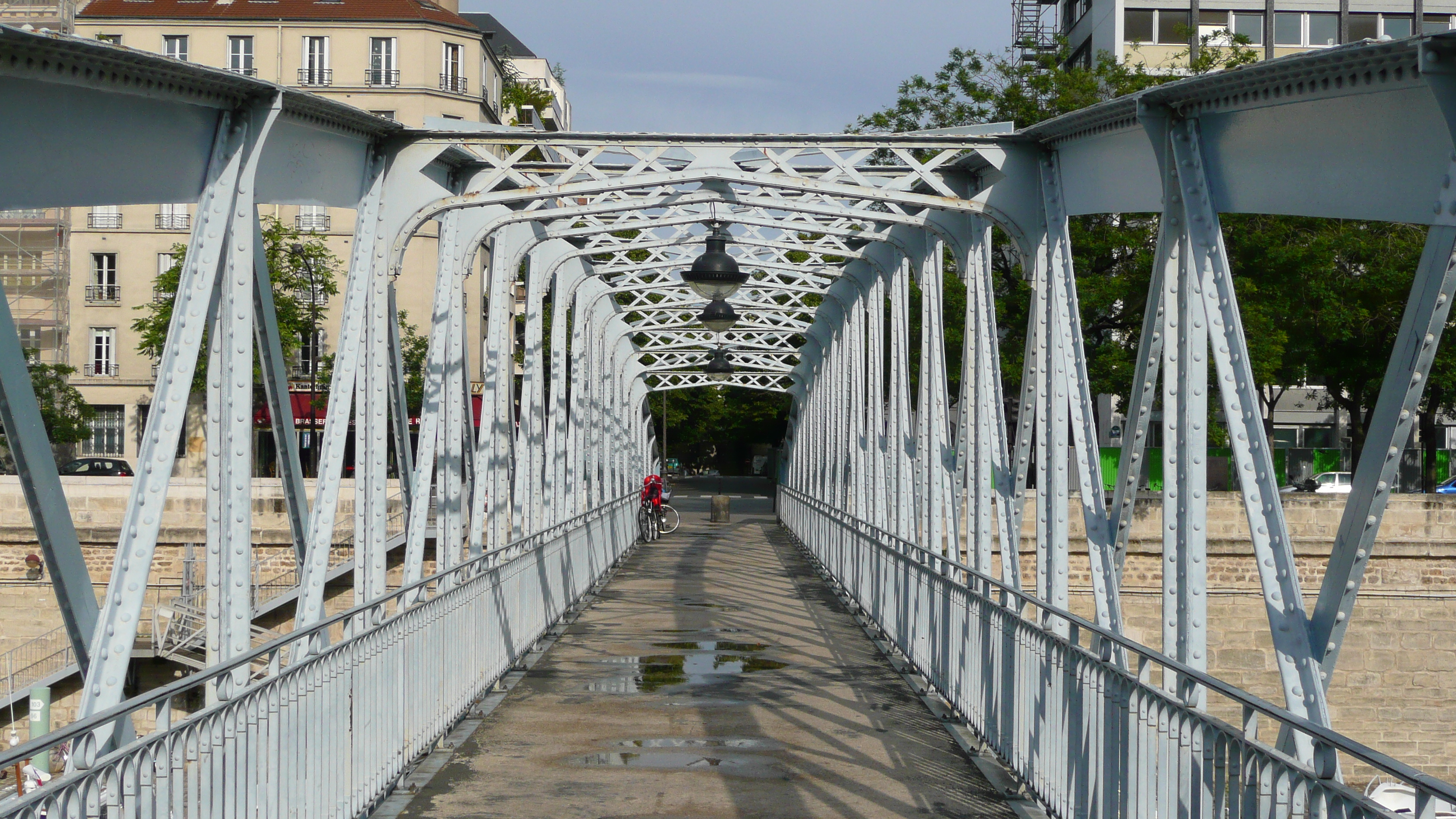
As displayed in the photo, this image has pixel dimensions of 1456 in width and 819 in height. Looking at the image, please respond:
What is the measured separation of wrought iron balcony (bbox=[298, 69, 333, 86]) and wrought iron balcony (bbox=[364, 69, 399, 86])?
1133 mm

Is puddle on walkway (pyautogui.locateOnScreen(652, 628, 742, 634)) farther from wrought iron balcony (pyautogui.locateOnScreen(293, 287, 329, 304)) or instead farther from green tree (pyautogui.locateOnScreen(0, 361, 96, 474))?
green tree (pyautogui.locateOnScreen(0, 361, 96, 474))

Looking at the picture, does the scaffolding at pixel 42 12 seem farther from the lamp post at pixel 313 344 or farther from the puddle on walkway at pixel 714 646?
the puddle on walkway at pixel 714 646

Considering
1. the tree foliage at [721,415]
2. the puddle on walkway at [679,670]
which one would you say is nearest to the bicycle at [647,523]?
the puddle on walkway at [679,670]

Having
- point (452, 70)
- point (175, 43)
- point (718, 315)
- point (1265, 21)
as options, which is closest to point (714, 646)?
point (718, 315)

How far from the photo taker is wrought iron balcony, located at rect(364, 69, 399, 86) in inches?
2002

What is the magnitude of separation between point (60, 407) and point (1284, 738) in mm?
41529

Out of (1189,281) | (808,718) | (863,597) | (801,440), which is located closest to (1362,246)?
(801,440)

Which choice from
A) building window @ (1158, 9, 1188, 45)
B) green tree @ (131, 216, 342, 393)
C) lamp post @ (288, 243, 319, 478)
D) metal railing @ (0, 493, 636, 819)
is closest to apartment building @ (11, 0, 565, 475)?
lamp post @ (288, 243, 319, 478)

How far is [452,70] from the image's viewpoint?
5175 cm

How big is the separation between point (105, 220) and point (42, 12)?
6054 millimetres

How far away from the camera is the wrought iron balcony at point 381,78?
50844 mm

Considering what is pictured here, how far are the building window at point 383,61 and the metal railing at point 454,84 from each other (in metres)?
1.41

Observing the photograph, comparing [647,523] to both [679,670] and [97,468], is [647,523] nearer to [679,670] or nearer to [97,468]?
[97,468]

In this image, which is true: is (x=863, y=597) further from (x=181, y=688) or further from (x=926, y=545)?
(x=181, y=688)
